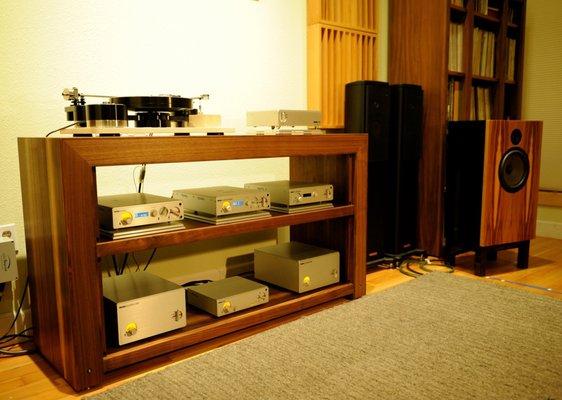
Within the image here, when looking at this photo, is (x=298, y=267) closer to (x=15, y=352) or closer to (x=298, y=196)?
(x=298, y=196)

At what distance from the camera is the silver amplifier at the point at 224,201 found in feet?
4.91

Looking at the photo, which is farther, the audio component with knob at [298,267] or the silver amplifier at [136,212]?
the audio component with knob at [298,267]

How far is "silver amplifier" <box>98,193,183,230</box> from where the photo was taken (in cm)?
129

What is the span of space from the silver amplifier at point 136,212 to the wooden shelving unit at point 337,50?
1146 millimetres

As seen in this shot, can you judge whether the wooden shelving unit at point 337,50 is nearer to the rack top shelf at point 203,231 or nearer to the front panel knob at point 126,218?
the rack top shelf at point 203,231

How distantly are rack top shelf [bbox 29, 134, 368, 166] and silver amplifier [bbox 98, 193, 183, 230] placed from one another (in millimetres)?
132

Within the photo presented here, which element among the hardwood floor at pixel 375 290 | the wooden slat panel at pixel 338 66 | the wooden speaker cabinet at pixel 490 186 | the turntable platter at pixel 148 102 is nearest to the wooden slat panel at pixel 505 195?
the wooden speaker cabinet at pixel 490 186

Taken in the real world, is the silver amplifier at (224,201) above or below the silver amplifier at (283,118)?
below

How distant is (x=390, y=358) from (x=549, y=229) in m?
2.21

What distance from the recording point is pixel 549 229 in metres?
3.07

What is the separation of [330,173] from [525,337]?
88 centimetres

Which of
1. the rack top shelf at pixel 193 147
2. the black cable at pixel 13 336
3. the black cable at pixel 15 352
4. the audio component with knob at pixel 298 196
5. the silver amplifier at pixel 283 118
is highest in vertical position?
the silver amplifier at pixel 283 118

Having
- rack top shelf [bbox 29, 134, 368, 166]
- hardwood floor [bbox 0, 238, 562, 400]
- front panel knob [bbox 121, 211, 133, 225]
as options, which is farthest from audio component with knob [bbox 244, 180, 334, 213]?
front panel knob [bbox 121, 211, 133, 225]

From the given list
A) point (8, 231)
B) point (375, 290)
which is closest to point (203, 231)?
point (8, 231)
